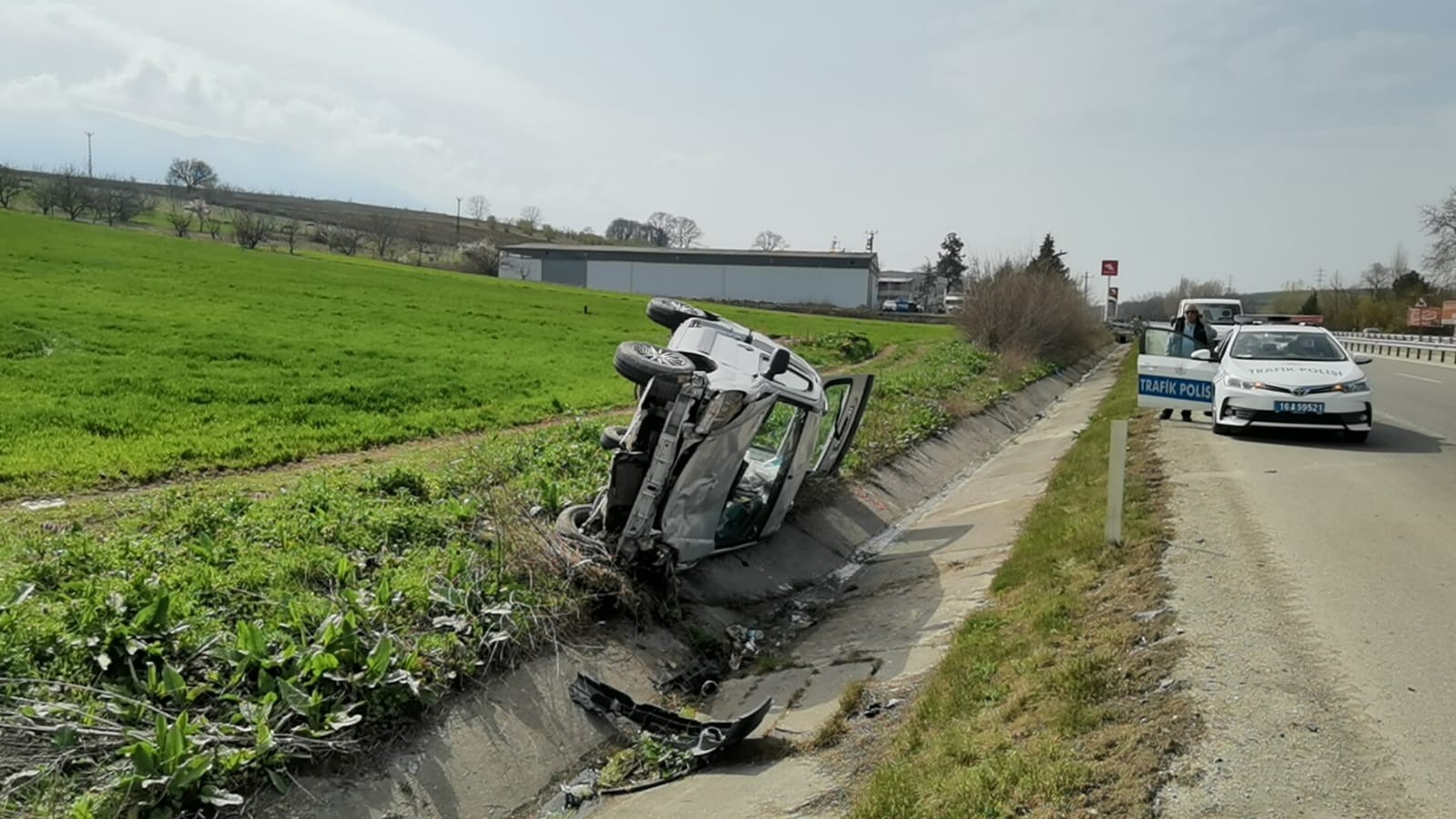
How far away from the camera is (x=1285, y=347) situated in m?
13.6

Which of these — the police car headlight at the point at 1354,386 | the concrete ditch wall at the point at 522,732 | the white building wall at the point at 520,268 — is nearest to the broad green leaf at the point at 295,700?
the concrete ditch wall at the point at 522,732

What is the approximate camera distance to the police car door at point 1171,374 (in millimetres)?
12594

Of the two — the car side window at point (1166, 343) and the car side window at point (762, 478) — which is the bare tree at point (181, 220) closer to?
the car side window at point (1166, 343)

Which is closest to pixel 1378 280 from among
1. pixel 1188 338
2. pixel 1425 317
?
pixel 1425 317

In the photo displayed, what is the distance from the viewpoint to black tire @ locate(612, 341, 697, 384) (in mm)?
7297

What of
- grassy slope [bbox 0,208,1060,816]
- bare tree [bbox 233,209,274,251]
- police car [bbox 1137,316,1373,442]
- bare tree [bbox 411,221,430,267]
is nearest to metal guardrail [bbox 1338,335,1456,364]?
police car [bbox 1137,316,1373,442]

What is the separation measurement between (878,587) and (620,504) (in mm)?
3283

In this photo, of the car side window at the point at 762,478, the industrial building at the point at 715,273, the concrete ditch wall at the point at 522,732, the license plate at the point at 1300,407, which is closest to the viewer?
the concrete ditch wall at the point at 522,732

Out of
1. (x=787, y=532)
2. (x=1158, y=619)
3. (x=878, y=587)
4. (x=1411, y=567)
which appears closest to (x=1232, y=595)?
(x=1158, y=619)

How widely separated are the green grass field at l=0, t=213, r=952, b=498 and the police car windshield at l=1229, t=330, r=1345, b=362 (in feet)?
36.1

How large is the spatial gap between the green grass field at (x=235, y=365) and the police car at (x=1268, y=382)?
10.00 meters

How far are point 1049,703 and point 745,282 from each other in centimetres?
9445

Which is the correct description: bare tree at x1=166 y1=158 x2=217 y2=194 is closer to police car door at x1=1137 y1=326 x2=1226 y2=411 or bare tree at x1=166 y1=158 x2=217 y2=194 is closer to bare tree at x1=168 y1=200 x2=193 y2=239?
bare tree at x1=168 y1=200 x2=193 y2=239

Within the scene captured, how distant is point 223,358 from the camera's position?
61.1 ft
